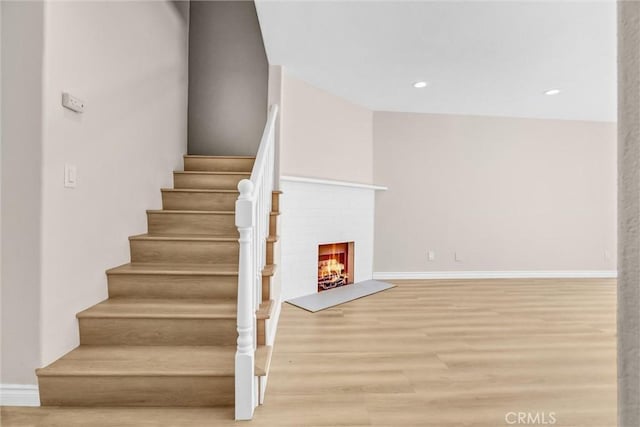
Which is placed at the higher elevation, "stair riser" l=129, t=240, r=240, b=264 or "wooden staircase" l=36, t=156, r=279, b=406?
"stair riser" l=129, t=240, r=240, b=264

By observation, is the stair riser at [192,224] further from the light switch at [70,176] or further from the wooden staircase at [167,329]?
the light switch at [70,176]

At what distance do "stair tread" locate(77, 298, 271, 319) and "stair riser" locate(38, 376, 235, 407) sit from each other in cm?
32

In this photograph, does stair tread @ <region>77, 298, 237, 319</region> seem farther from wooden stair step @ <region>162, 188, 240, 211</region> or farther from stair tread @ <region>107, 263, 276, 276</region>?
wooden stair step @ <region>162, 188, 240, 211</region>

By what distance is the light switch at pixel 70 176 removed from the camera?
167 centimetres

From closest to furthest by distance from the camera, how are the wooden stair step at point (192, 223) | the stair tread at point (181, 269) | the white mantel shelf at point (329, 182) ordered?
the stair tread at point (181, 269) → the wooden stair step at point (192, 223) → the white mantel shelf at point (329, 182)

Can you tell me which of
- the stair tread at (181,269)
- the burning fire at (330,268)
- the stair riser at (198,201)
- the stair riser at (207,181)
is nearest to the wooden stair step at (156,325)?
the stair tread at (181,269)

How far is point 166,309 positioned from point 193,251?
0.51 metres

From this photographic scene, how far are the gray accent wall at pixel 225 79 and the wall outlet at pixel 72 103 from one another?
1992 millimetres

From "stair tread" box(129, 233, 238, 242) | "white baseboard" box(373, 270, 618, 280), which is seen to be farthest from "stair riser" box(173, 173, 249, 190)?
"white baseboard" box(373, 270, 618, 280)

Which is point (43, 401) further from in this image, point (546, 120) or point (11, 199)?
point (546, 120)

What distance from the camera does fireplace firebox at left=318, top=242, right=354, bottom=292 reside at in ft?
12.9

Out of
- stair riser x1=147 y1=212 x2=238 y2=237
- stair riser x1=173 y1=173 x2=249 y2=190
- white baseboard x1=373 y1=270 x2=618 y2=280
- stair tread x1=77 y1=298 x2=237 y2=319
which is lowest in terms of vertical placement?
white baseboard x1=373 y1=270 x2=618 y2=280

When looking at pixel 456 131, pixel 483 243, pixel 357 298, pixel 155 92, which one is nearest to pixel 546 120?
pixel 456 131

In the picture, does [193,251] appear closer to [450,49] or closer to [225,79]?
[225,79]
